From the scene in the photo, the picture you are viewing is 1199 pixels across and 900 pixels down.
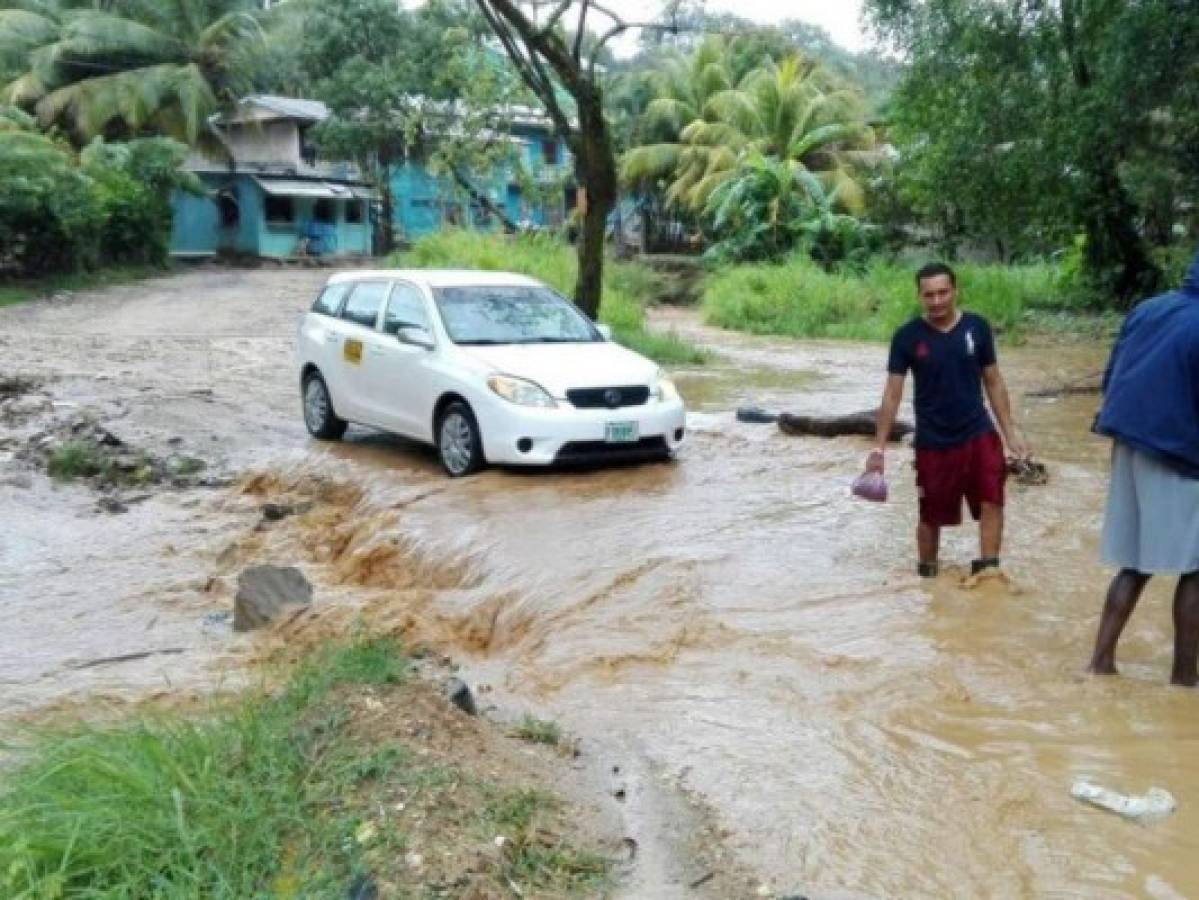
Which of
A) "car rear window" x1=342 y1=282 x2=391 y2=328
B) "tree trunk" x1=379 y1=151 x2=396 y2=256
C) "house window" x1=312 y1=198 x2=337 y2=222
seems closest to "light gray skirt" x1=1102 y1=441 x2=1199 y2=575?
"car rear window" x1=342 y1=282 x2=391 y2=328

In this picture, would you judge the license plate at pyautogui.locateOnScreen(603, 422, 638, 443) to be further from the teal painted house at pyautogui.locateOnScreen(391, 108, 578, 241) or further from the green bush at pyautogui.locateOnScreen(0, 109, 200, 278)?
the teal painted house at pyautogui.locateOnScreen(391, 108, 578, 241)

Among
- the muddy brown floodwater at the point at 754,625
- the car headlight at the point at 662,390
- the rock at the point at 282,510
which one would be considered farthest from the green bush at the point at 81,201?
the car headlight at the point at 662,390

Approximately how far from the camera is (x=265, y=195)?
148 ft

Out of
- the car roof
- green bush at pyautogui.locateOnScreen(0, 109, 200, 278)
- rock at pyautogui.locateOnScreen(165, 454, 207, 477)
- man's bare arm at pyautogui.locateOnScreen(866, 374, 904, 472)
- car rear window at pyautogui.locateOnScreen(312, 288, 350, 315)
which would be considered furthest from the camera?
green bush at pyautogui.locateOnScreen(0, 109, 200, 278)

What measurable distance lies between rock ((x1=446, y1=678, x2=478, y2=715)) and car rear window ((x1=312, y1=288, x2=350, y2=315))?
25.8ft

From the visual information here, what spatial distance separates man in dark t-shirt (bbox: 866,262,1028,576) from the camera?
23.1ft

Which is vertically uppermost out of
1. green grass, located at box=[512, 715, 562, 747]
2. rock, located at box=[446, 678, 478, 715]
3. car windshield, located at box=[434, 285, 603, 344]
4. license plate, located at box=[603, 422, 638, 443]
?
car windshield, located at box=[434, 285, 603, 344]

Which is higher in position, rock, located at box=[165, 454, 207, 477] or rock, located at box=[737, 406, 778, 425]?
rock, located at box=[737, 406, 778, 425]

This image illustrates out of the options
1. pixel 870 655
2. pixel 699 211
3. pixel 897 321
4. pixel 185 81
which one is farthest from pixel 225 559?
pixel 185 81

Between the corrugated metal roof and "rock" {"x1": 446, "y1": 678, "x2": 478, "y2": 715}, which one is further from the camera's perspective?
the corrugated metal roof

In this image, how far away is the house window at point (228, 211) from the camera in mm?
45750

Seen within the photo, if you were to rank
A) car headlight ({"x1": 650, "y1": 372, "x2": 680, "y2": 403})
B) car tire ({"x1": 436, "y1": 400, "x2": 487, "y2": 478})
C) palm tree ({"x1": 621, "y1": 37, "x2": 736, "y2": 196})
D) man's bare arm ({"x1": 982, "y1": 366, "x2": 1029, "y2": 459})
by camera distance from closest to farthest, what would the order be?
man's bare arm ({"x1": 982, "y1": 366, "x2": 1029, "y2": 459})
car tire ({"x1": 436, "y1": 400, "x2": 487, "y2": 478})
car headlight ({"x1": 650, "y1": 372, "x2": 680, "y2": 403})
palm tree ({"x1": 621, "y1": 37, "x2": 736, "y2": 196})

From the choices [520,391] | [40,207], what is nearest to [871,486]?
[520,391]

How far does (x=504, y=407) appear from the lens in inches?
409
